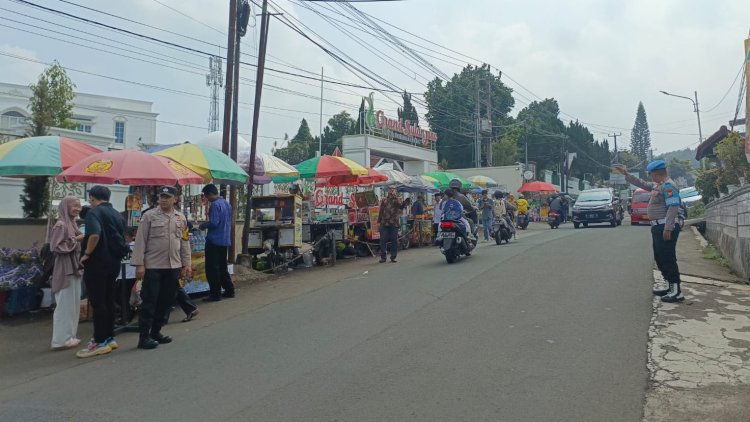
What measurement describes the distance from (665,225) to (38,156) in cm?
968

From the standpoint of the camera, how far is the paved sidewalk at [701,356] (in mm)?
4438

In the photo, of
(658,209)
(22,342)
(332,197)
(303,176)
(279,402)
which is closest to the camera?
(279,402)

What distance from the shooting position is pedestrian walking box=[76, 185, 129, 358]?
686cm

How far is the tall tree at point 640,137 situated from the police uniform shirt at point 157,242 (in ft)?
432

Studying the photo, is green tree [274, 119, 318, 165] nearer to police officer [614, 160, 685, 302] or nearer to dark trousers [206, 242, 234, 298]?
dark trousers [206, 242, 234, 298]

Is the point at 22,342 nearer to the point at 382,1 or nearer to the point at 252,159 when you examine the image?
the point at 252,159

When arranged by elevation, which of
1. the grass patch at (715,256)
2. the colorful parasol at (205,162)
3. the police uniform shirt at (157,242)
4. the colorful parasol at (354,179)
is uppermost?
the colorful parasol at (354,179)

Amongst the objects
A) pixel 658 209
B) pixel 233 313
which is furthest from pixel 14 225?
pixel 658 209

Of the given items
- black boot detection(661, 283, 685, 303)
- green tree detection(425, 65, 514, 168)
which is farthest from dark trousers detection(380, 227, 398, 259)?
green tree detection(425, 65, 514, 168)

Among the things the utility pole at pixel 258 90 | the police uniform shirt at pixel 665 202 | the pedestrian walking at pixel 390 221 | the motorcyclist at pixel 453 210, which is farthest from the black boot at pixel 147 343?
the pedestrian walking at pixel 390 221

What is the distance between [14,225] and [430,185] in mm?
14026

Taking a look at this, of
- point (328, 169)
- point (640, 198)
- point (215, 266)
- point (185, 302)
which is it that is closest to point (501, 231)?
point (328, 169)

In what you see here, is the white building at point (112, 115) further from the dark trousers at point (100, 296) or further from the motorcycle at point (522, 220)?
the dark trousers at point (100, 296)

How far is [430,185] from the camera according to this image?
22109 mm
